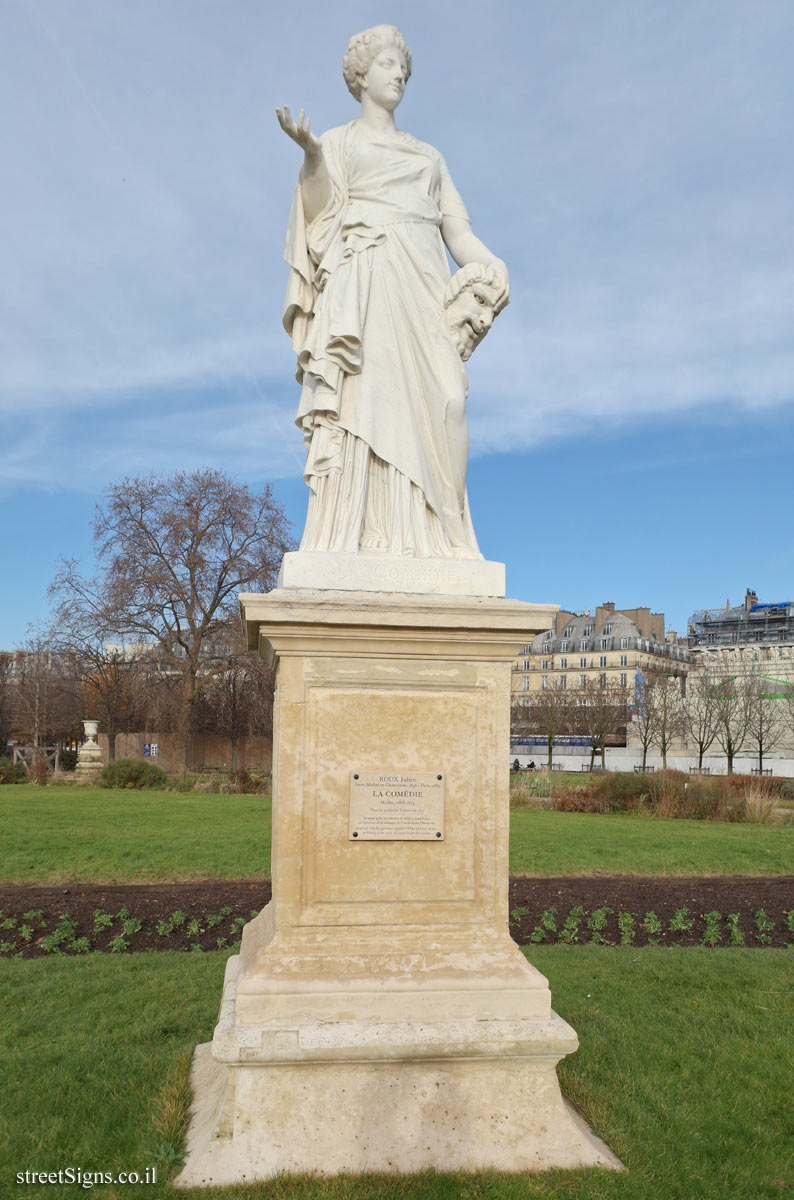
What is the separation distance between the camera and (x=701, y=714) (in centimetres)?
3794

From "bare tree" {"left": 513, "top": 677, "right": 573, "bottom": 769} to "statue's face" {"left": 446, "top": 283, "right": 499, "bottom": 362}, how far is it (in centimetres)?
3639

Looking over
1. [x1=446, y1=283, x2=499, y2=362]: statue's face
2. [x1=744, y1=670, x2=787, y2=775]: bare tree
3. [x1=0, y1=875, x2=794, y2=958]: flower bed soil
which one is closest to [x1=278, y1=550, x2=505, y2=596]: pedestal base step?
[x1=446, y1=283, x2=499, y2=362]: statue's face

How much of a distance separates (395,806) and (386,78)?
11.6 ft

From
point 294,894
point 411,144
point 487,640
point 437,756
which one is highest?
point 411,144

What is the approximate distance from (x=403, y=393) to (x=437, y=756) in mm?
1695

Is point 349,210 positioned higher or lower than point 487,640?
higher

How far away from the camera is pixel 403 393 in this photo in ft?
13.7

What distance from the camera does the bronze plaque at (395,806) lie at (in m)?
3.70

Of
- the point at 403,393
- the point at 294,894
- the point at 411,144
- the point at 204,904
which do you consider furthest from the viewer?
the point at 204,904

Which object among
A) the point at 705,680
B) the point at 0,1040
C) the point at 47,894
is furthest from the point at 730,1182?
the point at 705,680

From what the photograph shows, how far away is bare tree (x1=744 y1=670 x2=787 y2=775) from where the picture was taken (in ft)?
120

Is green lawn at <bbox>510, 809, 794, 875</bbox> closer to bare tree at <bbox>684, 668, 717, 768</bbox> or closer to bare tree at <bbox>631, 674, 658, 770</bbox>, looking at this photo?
bare tree at <bbox>631, 674, 658, 770</bbox>

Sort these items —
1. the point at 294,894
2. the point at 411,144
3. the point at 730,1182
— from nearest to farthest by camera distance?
the point at 730,1182
the point at 294,894
the point at 411,144

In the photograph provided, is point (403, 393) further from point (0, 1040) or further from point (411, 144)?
point (0, 1040)
